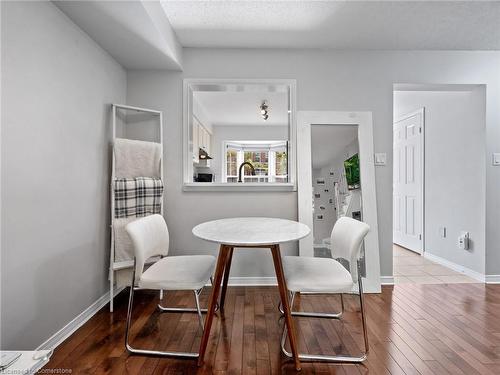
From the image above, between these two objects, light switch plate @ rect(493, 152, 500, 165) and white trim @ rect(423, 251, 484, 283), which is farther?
white trim @ rect(423, 251, 484, 283)

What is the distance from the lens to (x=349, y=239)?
1.78m

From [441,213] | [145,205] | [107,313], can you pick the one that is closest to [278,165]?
[441,213]

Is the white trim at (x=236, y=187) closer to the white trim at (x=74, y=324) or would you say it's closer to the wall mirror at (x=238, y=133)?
the wall mirror at (x=238, y=133)

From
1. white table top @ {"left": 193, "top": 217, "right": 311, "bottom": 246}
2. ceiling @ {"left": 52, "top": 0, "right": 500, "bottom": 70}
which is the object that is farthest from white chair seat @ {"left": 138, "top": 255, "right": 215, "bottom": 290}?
ceiling @ {"left": 52, "top": 0, "right": 500, "bottom": 70}

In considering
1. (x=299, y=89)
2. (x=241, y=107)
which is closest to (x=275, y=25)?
(x=299, y=89)

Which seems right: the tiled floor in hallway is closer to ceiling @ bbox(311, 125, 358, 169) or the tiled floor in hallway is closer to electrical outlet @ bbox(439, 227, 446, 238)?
electrical outlet @ bbox(439, 227, 446, 238)

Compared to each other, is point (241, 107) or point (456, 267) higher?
point (241, 107)

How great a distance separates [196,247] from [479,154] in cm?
308

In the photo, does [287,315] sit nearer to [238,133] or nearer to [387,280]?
[387,280]

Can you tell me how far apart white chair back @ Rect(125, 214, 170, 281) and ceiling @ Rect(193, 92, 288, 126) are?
3.09 metres

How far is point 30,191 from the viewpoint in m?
1.54

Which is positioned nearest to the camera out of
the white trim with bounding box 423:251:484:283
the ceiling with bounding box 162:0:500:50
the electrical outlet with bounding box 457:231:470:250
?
the ceiling with bounding box 162:0:500:50

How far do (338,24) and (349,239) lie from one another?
5.94ft

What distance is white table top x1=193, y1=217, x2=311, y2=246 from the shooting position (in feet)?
4.95
